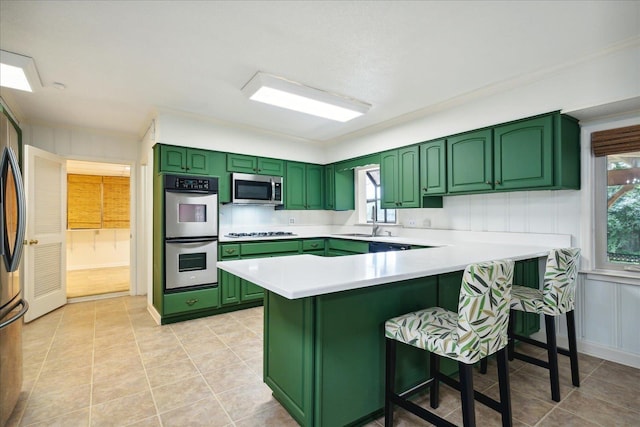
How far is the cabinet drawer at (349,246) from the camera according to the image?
4062 mm

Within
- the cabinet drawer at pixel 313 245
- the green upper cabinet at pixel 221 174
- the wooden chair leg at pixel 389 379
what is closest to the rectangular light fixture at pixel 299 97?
the green upper cabinet at pixel 221 174

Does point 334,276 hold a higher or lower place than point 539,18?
lower

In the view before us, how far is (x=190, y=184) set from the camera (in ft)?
12.1

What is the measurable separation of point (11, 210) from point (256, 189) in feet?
9.38

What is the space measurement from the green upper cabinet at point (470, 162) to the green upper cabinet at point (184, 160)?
116 inches

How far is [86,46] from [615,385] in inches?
179

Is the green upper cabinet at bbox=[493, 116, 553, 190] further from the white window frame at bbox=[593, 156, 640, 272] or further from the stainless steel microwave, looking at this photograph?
the stainless steel microwave

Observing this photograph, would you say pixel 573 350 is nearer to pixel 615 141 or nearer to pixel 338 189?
pixel 615 141

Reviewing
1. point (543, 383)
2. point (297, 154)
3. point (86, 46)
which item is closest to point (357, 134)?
point (297, 154)

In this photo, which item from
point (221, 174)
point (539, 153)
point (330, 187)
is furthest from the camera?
point (330, 187)

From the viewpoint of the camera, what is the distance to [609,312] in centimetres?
262

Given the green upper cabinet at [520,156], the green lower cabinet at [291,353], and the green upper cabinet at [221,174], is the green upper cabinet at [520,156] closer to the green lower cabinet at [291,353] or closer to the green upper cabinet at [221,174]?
the green lower cabinet at [291,353]

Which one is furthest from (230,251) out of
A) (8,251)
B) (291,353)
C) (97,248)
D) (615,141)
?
(97,248)

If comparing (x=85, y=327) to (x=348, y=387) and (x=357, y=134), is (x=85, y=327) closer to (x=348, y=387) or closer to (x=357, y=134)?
(x=348, y=387)
